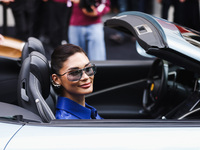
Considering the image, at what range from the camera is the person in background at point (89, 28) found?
4.79 meters

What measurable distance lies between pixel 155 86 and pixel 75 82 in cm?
95

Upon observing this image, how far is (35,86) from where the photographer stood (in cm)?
197

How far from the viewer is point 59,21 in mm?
5633

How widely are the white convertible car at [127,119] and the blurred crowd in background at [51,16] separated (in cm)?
197

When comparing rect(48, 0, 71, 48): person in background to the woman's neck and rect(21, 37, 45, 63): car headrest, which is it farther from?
the woman's neck

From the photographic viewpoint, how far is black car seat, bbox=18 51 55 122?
1882 mm

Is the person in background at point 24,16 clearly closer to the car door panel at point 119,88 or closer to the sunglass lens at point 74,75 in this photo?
the car door panel at point 119,88

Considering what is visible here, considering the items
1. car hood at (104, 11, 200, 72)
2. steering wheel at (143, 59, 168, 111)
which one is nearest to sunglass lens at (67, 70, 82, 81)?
car hood at (104, 11, 200, 72)

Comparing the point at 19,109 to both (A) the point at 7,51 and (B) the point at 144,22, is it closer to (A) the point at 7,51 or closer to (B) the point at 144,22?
(B) the point at 144,22
